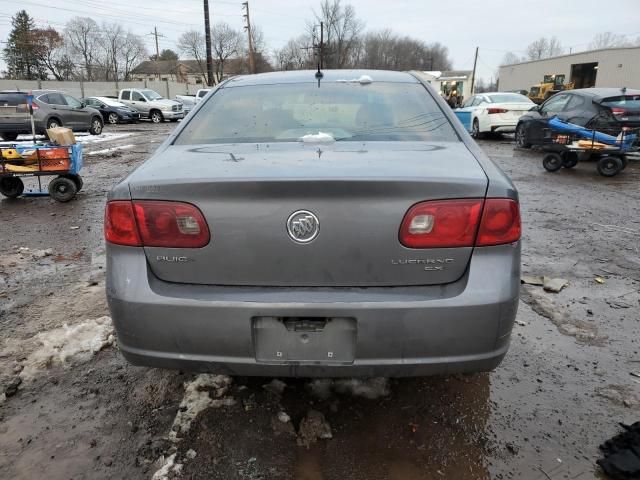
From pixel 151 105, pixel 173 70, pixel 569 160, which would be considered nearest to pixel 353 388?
pixel 569 160

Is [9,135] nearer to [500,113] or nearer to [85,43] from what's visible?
[500,113]

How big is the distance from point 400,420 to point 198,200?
1428mm

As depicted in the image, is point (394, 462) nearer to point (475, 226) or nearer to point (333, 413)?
point (333, 413)

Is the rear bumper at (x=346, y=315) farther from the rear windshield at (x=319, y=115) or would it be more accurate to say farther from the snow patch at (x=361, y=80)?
the snow patch at (x=361, y=80)

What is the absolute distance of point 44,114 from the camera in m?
16.5

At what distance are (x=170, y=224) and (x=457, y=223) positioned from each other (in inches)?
43.4

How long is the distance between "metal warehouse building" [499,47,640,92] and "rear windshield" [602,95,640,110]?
2906 centimetres

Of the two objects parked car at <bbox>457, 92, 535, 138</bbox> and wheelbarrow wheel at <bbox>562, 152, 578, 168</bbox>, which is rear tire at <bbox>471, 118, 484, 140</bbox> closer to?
parked car at <bbox>457, 92, 535, 138</bbox>

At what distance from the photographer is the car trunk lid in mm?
1746

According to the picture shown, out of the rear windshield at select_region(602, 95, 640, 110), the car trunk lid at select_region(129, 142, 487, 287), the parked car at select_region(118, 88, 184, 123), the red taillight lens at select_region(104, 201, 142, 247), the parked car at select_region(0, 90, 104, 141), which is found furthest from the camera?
the parked car at select_region(118, 88, 184, 123)

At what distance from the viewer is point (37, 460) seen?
2062 mm

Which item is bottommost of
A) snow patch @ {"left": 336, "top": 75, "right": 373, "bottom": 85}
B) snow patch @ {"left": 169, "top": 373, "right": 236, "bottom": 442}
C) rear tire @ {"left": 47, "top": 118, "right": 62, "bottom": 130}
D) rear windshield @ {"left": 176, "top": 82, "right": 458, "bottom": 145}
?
snow patch @ {"left": 169, "top": 373, "right": 236, "bottom": 442}

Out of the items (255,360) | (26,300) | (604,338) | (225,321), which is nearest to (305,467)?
(255,360)

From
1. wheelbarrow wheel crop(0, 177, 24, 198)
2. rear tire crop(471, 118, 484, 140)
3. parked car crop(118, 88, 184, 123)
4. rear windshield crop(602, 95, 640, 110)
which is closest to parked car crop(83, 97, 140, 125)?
parked car crop(118, 88, 184, 123)
